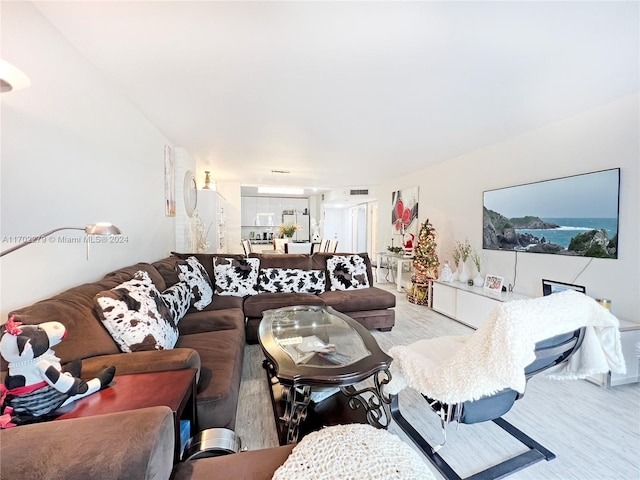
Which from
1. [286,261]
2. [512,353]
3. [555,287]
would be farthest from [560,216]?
[286,261]

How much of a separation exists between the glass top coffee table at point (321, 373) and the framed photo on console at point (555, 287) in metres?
2.24

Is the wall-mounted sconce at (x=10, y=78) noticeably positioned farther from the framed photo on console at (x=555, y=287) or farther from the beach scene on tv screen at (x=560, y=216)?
the framed photo on console at (x=555, y=287)

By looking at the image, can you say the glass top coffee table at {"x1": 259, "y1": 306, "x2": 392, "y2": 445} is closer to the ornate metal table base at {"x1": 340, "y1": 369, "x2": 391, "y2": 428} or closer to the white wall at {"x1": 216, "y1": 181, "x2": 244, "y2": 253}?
the ornate metal table base at {"x1": 340, "y1": 369, "x2": 391, "y2": 428}

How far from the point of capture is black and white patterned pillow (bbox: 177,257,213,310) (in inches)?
104

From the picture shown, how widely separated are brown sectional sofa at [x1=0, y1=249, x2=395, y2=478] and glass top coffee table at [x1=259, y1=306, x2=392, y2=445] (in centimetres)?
30

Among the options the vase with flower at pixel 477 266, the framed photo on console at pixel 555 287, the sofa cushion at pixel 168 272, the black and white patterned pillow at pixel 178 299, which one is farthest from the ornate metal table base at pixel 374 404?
the vase with flower at pixel 477 266

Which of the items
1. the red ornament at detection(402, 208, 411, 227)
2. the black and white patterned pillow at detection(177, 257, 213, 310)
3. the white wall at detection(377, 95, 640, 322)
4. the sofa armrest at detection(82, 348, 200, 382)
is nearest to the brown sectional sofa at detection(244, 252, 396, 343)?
the black and white patterned pillow at detection(177, 257, 213, 310)

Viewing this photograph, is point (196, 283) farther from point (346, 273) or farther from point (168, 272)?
point (346, 273)

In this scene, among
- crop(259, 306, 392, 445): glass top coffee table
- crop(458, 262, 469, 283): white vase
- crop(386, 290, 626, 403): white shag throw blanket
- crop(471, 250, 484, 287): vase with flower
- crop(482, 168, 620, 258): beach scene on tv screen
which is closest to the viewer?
crop(386, 290, 626, 403): white shag throw blanket

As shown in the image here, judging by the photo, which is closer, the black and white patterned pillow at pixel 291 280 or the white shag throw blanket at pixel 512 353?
the white shag throw blanket at pixel 512 353

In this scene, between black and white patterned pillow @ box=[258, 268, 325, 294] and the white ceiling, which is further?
black and white patterned pillow @ box=[258, 268, 325, 294]

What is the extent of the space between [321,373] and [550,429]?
1559mm

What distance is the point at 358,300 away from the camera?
3.18 m

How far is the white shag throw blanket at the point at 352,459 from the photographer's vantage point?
2.50 feet
